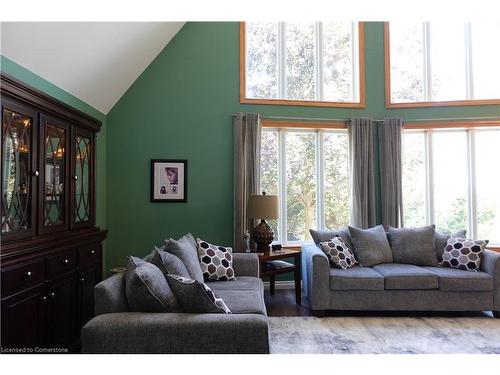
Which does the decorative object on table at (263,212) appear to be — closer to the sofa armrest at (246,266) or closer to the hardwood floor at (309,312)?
the sofa armrest at (246,266)

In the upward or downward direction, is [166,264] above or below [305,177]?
below

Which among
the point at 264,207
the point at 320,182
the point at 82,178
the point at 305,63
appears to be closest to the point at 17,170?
the point at 82,178

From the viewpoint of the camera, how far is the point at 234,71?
474 centimetres

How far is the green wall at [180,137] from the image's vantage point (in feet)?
14.7

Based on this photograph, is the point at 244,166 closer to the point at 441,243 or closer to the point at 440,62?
the point at 441,243

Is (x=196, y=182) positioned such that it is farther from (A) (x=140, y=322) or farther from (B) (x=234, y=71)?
(A) (x=140, y=322)

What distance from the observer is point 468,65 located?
5027 millimetres

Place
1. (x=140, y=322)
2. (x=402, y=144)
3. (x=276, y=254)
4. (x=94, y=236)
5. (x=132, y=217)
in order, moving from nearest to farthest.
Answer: (x=140, y=322) → (x=94, y=236) → (x=276, y=254) → (x=132, y=217) → (x=402, y=144)

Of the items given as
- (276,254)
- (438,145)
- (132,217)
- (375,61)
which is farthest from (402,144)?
(132,217)

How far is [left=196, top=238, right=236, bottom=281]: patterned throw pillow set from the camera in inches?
131

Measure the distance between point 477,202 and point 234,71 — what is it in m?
4.07

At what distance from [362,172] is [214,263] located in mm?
2626

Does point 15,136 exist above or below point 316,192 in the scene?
above

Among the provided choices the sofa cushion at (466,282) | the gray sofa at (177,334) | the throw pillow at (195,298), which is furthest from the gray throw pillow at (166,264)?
the sofa cushion at (466,282)
